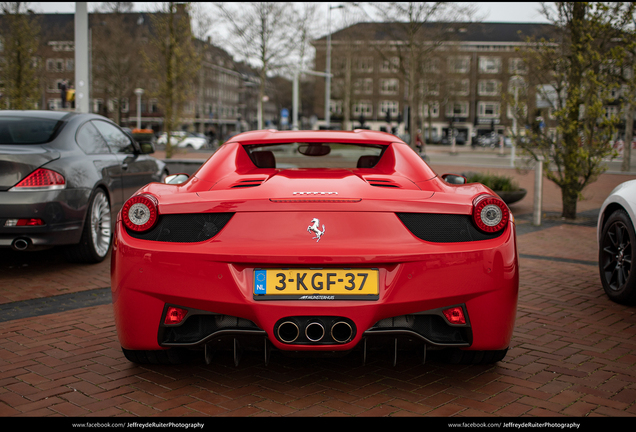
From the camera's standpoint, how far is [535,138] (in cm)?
1082

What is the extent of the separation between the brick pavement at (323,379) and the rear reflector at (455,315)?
16.1 inches

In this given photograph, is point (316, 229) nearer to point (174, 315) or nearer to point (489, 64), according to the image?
point (174, 315)

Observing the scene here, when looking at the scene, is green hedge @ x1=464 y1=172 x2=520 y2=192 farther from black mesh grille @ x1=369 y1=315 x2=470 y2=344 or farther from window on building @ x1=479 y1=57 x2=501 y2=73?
window on building @ x1=479 y1=57 x2=501 y2=73

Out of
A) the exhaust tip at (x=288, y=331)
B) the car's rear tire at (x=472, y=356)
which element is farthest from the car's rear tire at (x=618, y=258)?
the exhaust tip at (x=288, y=331)

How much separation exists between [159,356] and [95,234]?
132 inches

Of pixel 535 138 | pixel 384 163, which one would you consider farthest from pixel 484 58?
pixel 384 163

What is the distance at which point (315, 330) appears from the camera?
9.01 feet

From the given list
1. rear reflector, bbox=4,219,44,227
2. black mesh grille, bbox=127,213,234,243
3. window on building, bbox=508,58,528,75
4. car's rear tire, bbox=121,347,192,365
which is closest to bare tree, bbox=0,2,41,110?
window on building, bbox=508,58,528,75

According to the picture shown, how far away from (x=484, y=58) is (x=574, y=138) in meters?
84.7

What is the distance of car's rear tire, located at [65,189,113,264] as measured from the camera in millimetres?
6062

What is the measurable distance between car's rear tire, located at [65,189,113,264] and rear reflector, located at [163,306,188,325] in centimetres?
346

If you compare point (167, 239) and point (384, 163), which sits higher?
point (384, 163)

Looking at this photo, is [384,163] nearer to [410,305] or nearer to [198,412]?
[410,305]

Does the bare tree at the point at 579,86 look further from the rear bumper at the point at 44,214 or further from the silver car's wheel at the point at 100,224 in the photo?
the rear bumper at the point at 44,214
